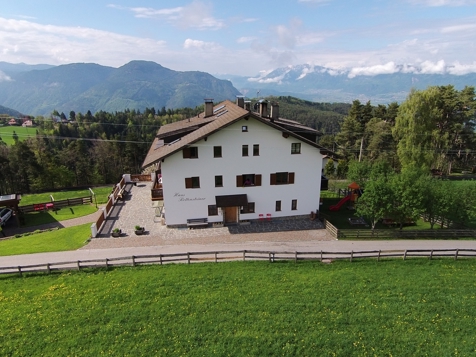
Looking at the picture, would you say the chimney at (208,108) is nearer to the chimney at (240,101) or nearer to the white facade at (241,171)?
the chimney at (240,101)

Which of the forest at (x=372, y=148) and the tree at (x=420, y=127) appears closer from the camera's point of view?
the tree at (x=420, y=127)

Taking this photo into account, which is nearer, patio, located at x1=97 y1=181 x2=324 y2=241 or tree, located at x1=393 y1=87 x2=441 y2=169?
patio, located at x1=97 y1=181 x2=324 y2=241

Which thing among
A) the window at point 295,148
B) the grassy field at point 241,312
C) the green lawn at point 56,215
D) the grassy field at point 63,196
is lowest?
the grassy field at point 63,196

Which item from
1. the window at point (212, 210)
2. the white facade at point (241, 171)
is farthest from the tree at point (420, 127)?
the window at point (212, 210)

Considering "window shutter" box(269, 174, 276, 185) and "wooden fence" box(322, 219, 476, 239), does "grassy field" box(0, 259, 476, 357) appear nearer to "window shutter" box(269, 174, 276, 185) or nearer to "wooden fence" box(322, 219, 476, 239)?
"wooden fence" box(322, 219, 476, 239)

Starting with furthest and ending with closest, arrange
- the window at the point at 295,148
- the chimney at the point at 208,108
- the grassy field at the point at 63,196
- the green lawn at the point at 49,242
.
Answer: the grassy field at the point at 63,196 < the chimney at the point at 208,108 < the window at the point at 295,148 < the green lawn at the point at 49,242

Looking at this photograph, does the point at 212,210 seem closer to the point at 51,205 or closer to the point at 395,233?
the point at 395,233

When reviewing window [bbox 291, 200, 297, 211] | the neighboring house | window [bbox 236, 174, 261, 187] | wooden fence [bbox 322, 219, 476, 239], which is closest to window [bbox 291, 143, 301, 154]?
the neighboring house
